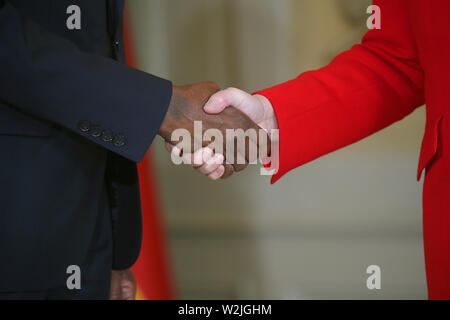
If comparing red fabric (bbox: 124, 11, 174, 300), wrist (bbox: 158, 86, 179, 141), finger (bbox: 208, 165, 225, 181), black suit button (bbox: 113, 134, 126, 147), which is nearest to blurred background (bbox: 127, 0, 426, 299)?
red fabric (bbox: 124, 11, 174, 300)

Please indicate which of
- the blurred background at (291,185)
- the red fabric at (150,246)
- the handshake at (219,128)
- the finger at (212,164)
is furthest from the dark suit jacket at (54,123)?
the blurred background at (291,185)

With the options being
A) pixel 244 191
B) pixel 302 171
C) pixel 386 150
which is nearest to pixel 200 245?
pixel 244 191

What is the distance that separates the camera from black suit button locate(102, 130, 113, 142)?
89 cm

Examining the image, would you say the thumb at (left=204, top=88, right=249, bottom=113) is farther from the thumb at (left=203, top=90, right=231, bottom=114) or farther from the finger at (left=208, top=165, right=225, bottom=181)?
the finger at (left=208, top=165, right=225, bottom=181)

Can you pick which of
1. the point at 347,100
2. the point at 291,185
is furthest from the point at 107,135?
the point at 291,185

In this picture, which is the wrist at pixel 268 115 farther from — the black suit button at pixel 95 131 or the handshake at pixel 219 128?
the black suit button at pixel 95 131

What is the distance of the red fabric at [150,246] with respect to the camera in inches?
60.1

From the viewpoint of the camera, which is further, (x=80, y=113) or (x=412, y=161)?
(x=412, y=161)

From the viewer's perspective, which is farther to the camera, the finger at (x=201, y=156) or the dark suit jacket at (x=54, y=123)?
the finger at (x=201, y=156)

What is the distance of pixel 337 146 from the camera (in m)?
1.09

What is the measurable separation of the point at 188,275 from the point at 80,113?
133 cm

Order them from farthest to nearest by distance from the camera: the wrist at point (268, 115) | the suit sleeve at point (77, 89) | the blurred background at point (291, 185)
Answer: the blurred background at point (291, 185) < the wrist at point (268, 115) < the suit sleeve at point (77, 89)

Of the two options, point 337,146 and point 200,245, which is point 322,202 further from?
point 337,146

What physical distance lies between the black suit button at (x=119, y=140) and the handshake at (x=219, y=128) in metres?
0.13
